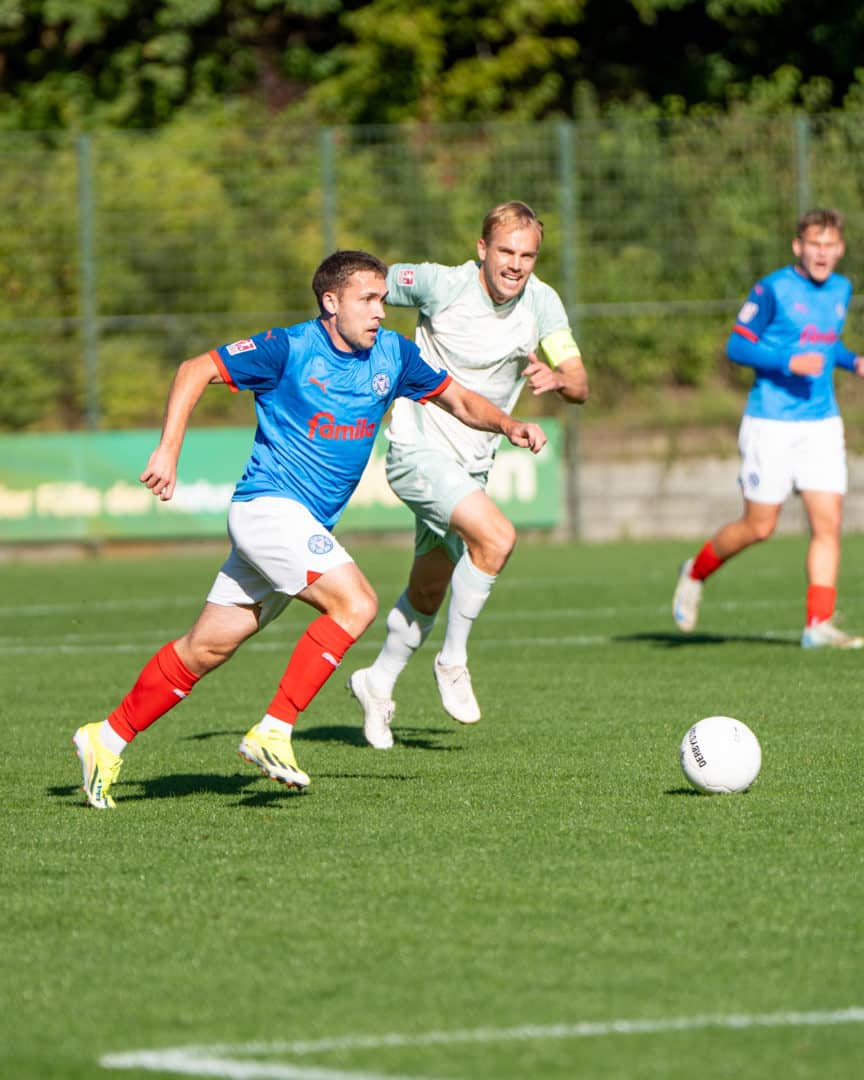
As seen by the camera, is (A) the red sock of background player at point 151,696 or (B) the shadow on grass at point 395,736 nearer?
(A) the red sock of background player at point 151,696

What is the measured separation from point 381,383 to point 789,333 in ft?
14.8

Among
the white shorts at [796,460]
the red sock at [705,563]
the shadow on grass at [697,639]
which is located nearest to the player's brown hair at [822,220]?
the white shorts at [796,460]

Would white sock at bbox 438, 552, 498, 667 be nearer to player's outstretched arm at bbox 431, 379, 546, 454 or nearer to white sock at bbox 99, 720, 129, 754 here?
player's outstretched arm at bbox 431, 379, 546, 454

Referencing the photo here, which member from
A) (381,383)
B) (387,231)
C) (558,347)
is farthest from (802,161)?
(381,383)

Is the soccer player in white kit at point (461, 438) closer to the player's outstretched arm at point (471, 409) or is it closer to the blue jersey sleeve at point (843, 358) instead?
the player's outstretched arm at point (471, 409)

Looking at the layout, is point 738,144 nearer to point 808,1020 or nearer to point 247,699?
point 247,699

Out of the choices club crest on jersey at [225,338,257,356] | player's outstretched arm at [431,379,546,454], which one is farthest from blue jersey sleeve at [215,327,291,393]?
player's outstretched arm at [431,379,546,454]

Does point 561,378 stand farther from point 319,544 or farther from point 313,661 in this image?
point 313,661

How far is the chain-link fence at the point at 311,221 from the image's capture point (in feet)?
70.3

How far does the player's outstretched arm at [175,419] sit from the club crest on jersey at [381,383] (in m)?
0.55

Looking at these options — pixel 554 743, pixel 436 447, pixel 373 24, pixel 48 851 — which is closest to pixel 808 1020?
pixel 48 851

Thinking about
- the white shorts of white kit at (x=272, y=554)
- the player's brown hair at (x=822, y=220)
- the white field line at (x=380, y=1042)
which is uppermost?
the player's brown hair at (x=822, y=220)

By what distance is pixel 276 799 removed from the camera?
21.2 ft

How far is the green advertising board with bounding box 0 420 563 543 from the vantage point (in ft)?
66.2
